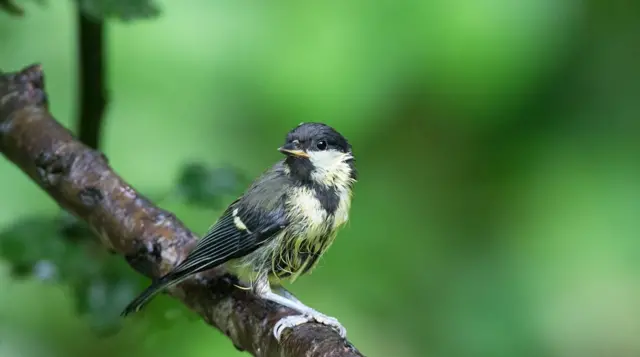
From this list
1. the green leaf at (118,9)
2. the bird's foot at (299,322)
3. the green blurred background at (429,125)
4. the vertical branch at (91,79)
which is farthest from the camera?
the green blurred background at (429,125)

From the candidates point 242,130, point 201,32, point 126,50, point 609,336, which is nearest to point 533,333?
point 609,336

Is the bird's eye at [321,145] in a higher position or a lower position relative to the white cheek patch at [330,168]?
higher

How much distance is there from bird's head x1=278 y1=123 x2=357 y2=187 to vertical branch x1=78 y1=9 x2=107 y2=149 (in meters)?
0.39

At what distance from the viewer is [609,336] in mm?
1772

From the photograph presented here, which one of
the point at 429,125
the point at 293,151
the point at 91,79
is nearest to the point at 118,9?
the point at 91,79

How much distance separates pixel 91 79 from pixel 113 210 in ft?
0.94

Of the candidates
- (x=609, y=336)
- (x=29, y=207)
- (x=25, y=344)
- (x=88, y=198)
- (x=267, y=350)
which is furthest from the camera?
(x=609, y=336)

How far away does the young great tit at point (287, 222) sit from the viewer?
854 mm

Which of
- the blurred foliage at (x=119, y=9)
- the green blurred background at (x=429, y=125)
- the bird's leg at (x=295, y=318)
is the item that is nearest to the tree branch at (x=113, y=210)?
the bird's leg at (x=295, y=318)

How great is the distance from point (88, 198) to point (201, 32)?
874mm

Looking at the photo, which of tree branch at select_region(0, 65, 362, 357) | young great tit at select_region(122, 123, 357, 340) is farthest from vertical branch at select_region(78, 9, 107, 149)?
young great tit at select_region(122, 123, 357, 340)

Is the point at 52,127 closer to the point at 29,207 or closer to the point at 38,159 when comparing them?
the point at 38,159

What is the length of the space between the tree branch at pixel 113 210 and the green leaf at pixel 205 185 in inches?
4.1

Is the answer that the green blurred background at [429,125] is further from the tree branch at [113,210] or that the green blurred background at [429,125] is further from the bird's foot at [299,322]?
the bird's foot at [299,322]
